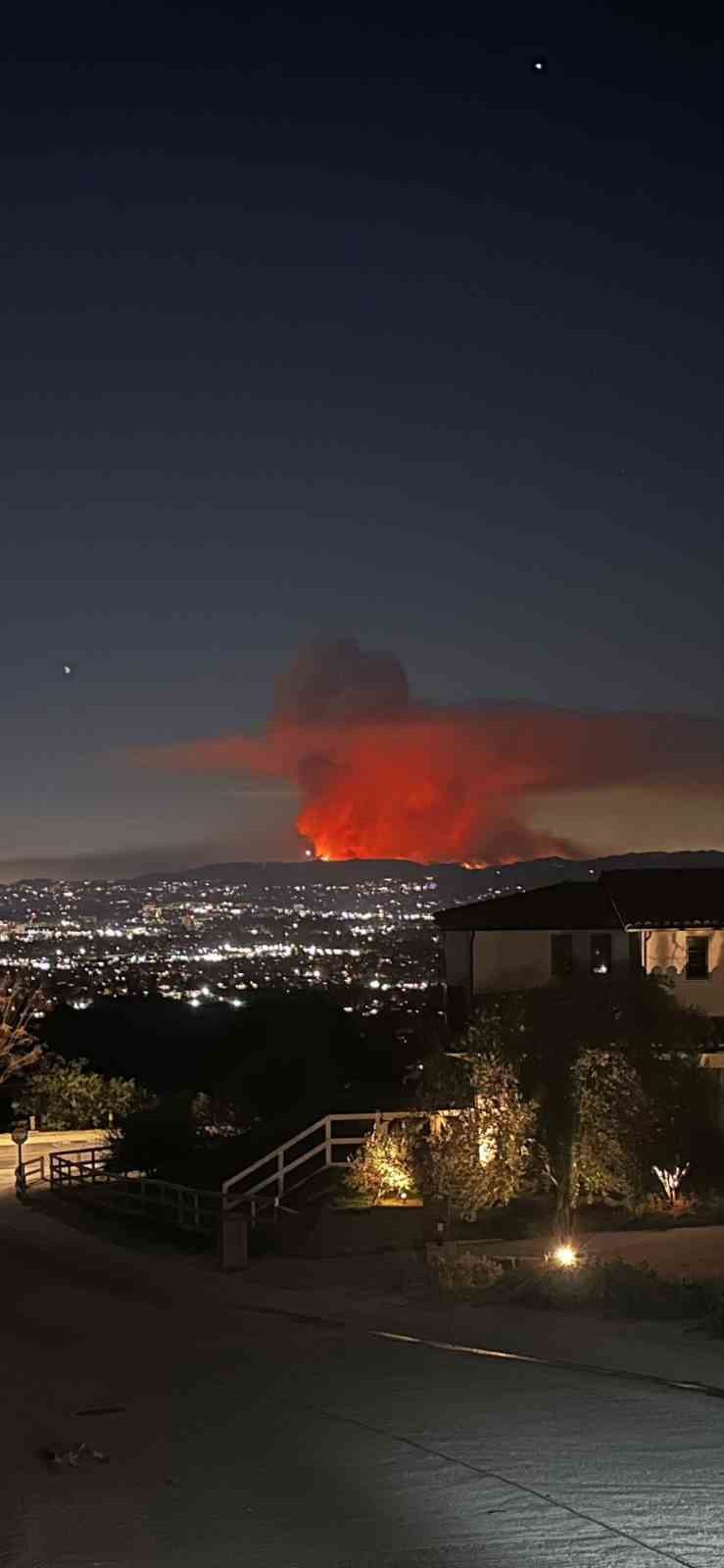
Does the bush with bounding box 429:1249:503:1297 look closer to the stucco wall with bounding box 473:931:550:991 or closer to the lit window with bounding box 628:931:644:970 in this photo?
the lit window with bounding box 628:931:644:970

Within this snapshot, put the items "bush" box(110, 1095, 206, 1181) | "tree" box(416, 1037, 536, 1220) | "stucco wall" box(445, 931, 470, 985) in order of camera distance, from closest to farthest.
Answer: "tree" box(416, 1037, 536, 1220), "bush" box(110, 1095, 206, 1181), "stucco wall" box(445, 931, 470, 985)

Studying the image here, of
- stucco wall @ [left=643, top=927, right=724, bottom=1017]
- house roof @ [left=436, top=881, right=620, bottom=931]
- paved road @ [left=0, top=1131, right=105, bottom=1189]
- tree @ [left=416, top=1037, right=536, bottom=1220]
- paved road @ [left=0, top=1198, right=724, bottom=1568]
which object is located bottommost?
paved road @ [left=0, top=1198, right=724, bottom=1568]

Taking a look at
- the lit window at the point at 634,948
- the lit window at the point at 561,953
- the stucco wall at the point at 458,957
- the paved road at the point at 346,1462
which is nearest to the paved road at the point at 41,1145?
the stucco wall at the point at 458,957

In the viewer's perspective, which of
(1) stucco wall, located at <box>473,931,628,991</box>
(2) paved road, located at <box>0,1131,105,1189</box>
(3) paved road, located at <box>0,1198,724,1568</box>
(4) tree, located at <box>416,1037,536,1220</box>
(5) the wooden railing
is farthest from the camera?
(2) paved road, located at <box>0,1131,105,1189</box>

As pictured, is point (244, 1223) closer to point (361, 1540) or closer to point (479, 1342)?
point (479, 1342)

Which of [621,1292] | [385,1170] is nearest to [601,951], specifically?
[385,1170]

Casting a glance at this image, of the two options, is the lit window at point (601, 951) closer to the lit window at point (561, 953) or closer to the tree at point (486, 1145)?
the lit window at point (561, 953)

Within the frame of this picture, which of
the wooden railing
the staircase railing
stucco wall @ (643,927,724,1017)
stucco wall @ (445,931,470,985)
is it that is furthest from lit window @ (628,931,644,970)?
the wooden railing
